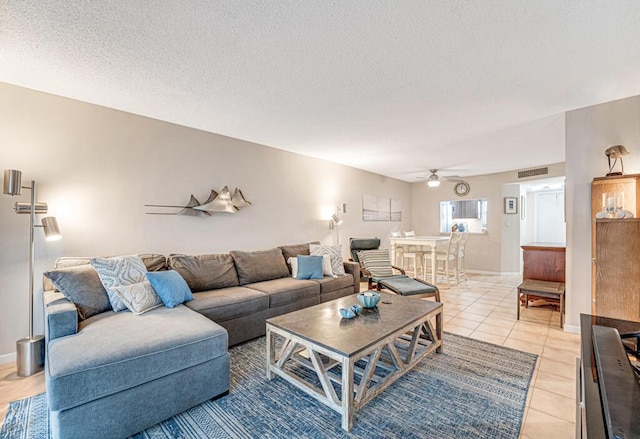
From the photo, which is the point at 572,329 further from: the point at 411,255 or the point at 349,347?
the point at 349,347

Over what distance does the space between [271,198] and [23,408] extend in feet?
10.7

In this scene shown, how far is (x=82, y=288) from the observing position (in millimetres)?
2184

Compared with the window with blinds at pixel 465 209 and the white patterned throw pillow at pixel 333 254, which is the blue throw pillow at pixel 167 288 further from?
the window with blinds at pixel 465 209

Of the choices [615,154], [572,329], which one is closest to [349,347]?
[572,329]

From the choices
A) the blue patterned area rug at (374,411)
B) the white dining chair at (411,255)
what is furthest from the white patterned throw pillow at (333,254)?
the white dining chair at (411,255)

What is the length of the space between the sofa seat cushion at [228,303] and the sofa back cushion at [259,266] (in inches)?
12.9

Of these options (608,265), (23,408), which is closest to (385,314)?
(608,265)

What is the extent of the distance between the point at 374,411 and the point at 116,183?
10.5ft

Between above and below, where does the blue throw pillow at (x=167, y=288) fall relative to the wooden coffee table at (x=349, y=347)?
above

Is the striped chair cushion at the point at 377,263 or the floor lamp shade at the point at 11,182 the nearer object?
the floor lamp shade at the point at 11,182

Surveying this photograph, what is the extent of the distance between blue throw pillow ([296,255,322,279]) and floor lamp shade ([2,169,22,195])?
9.03 ft

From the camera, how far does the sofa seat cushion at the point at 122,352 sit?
1431 millimetres

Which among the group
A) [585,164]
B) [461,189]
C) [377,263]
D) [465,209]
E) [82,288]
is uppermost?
[461,189]

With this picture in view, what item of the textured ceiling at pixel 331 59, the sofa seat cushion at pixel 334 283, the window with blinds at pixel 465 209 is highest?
the textured ceiling at pixel 331 59
